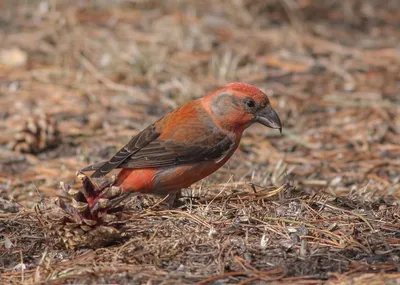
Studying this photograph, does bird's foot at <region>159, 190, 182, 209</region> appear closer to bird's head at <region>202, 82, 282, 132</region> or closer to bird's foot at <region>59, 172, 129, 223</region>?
bird's head at <region>202, 82, 282, 132</region>

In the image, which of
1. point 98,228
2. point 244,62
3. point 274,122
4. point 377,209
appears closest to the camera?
point 98,228

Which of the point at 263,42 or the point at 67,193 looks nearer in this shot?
the point at 67,193

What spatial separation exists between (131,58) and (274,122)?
3.52 meters

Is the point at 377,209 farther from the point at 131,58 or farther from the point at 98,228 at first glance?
the point at 131,58

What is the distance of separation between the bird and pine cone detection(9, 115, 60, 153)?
6.24ft

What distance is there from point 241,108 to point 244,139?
192 centimetres

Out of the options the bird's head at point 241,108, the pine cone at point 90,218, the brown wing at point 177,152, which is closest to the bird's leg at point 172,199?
the brown wing at point 177,152

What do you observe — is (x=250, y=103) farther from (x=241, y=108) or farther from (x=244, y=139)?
(x=244, y=139)

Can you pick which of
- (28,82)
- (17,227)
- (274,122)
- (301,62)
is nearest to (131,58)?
(28,82)

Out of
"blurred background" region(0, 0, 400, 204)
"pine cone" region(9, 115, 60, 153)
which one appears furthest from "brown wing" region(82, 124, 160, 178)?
"pine cone" region(9, 115, 60, 153)

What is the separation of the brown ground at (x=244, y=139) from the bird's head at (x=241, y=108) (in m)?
0.46

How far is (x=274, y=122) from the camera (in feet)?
16.9

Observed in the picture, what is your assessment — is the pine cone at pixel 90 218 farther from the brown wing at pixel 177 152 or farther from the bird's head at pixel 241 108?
the bird's head at pixel 241 108

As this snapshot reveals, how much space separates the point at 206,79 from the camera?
8.10m
